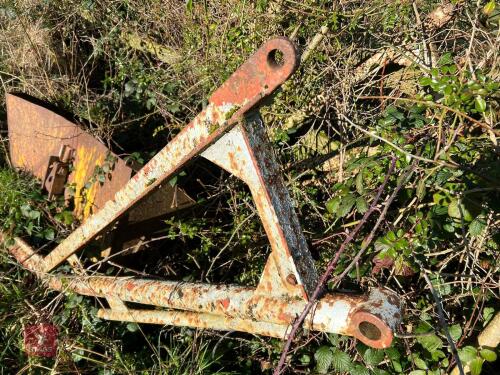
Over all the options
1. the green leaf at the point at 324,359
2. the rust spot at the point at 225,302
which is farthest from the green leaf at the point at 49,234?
the green leaf at the point at 324,359

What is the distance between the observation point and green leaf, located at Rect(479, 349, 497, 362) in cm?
189

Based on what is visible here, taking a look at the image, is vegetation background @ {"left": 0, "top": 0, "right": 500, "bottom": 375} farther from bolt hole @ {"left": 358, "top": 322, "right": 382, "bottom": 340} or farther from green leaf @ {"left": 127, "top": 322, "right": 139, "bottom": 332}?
bolt hole @ {"left": 358, "top": 322, "right": 382, "bottom": 340}

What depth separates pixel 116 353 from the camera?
8.86 feet

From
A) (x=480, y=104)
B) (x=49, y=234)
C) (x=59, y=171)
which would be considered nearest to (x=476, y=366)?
(x=480, y=104)

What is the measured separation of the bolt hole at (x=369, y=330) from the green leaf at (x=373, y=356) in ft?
1.69

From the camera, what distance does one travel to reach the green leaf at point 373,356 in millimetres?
1935

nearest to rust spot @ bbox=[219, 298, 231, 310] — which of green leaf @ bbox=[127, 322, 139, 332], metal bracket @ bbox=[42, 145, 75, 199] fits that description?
green leaf @ bbox=[127, 322, 139, 332]

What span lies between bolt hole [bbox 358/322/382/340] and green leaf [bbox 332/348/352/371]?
607 millimetres

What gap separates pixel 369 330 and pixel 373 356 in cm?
53

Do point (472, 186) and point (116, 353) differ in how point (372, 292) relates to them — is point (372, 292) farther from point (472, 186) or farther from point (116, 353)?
point (116, 353)

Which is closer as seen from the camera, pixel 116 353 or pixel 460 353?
pixel 460 353

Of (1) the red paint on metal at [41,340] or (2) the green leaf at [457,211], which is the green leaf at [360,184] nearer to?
(2) the green leaf at [457,211]

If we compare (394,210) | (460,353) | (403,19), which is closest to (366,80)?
(403,19)

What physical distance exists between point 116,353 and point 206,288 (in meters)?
1.03
